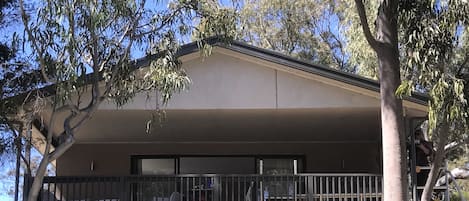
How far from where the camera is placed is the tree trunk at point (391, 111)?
22.8 ft

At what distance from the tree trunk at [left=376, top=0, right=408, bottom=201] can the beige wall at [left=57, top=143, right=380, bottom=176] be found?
750 cm

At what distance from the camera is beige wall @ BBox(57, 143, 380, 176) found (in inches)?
580

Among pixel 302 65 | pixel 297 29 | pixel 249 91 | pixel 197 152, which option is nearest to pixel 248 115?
pixel 249 91

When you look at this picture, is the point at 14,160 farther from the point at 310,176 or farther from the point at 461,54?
the point at 461,54

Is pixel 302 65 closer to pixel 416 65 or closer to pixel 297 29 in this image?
pixel 416 65

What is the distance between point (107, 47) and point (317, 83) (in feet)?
11.3

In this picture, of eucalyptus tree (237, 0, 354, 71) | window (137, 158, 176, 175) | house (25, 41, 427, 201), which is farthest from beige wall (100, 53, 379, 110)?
eucalyptus tree (237, 0, 354, 71)

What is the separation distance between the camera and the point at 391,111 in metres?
7.10

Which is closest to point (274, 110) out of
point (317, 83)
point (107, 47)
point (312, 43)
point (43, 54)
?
point (317, 83)

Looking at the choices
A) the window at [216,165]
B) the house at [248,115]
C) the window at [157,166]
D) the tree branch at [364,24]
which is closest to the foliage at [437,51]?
the tree branch at [364,24]

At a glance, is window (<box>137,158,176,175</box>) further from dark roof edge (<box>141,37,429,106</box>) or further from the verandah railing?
dark roof edge (<box>141,37,429,106</box>)

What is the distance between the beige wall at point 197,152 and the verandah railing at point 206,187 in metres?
4.96

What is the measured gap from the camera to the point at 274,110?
955cm

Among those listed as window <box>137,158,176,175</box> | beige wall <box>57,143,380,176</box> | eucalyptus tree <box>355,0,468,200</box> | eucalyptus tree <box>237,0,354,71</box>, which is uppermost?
eucalyptus tree <box>237,0,354,71</box>
